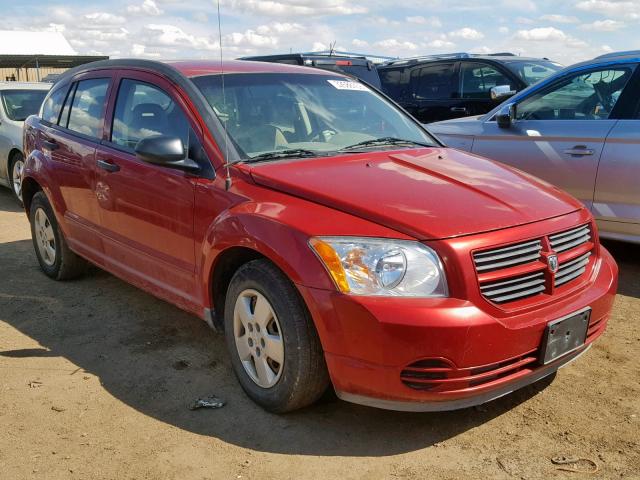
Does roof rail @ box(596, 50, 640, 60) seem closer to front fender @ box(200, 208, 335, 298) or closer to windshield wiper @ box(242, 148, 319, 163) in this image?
windshield wiper @ box(242, 148, 319, 163)

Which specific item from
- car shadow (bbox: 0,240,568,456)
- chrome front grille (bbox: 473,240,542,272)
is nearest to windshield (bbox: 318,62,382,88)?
car shadow (bbox: 0,240,568,456)

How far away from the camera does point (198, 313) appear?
3.64m

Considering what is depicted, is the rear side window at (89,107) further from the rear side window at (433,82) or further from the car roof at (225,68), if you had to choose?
the rear side window at (433,82)

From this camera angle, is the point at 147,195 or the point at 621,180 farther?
the point at 621,180

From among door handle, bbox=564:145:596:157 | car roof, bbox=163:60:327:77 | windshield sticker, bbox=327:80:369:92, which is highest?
car roof, bbox=163:60:327:77

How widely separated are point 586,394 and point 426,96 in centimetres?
768

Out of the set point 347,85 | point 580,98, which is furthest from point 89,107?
point 580,98

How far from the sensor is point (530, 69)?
30.8ft

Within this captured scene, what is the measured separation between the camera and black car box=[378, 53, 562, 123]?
9.35 m

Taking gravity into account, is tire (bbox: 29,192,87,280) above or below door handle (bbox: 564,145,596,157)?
below

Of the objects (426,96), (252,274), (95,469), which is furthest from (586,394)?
(426,96)

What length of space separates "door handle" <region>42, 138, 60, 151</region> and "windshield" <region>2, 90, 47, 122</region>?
4.60 meters

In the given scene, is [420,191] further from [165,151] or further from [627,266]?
[627,266]

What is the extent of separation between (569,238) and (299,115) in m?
1.66
